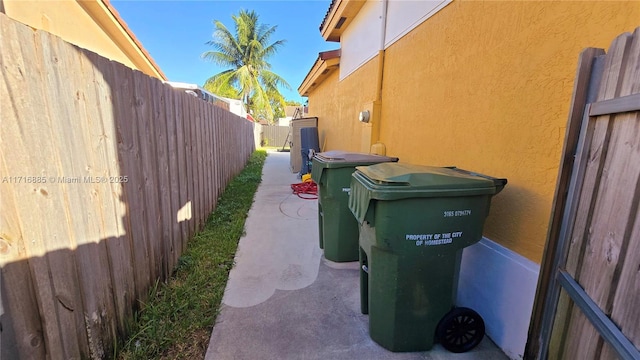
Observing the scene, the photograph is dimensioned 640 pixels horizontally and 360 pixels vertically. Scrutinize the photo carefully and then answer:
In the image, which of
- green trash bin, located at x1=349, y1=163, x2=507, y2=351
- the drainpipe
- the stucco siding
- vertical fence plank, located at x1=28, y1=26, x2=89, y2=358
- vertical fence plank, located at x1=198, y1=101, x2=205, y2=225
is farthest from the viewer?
the drainpipe

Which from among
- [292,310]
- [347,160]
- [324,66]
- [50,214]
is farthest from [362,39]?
[50,214]

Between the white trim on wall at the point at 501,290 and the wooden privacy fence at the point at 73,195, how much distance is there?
2.93 m

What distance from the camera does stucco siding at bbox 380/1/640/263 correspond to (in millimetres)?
1720

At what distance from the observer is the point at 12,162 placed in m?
1.26

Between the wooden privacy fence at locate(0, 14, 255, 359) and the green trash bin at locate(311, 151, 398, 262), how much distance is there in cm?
183

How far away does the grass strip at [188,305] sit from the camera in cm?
202

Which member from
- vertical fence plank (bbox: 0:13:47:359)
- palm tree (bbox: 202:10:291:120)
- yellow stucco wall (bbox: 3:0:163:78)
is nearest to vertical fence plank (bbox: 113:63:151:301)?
vertical fence plank (bbox: 0:13:47:359)

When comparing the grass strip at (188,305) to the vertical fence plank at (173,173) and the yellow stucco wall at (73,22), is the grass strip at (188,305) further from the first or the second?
the yellow stucco wall at (73,22)

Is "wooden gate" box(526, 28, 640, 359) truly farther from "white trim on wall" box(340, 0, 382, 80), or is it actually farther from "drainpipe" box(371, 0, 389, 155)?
"white trim on wall" box(340, 0, 382, 80)

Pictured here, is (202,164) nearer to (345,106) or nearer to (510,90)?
(345,106)

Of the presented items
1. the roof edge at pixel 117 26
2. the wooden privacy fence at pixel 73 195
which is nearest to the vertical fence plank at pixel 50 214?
the wooden privacy fence at pixel 73 195

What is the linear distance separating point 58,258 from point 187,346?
1104mm

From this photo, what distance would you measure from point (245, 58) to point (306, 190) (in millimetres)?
18853

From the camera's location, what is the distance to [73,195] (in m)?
1.58
